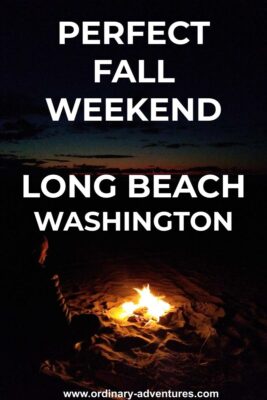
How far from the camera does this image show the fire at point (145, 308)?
227 inches

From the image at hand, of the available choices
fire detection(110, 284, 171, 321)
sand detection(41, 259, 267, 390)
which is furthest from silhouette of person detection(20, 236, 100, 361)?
fire detection(110, 284, 171, 321)

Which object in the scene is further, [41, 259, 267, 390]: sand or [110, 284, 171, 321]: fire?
[110, 284, 171, 321]: fire

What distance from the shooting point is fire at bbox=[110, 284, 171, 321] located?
577 cm

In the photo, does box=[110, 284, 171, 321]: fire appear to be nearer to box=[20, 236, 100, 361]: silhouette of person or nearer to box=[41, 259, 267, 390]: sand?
box=[41, 259, 267, 390]: sand

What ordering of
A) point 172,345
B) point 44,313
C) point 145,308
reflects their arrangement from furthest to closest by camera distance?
point 145,308
point 172,345
point 44,313

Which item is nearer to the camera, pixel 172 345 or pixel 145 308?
pixel 172 345

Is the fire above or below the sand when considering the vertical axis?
above

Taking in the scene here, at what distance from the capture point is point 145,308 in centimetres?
605

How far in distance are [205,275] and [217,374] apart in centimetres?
359

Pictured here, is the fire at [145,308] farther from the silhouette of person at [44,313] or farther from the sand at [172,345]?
the silhouette of person at [44,313]

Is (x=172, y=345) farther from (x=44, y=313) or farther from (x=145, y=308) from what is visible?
(x=44, y=313)

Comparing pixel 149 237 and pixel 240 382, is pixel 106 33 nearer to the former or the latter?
pixel 240 382

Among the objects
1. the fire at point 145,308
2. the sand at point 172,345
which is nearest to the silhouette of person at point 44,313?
the sand at point 172,345

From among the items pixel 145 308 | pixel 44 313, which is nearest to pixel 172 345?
pixel 145 308
